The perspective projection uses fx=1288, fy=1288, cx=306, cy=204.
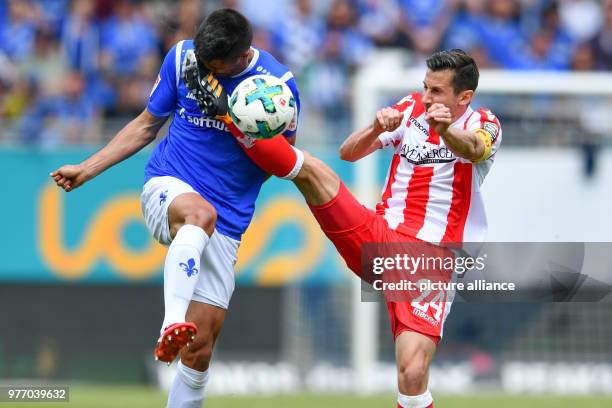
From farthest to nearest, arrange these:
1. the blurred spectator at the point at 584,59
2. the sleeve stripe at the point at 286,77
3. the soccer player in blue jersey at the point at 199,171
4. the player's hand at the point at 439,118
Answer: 1. the blurred spectator at the point at 584,59
2. the sleeve stripe at the point at 286,77
3. the soccer player in blue jersey at the point at 199,171
4. the player's hand at the point at 439,118

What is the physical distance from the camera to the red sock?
309 inches

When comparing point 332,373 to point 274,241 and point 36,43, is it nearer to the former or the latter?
point 274,241

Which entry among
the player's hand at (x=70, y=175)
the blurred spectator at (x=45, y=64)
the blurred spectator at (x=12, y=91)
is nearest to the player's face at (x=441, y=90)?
the player's hand at (x=70, y=175)

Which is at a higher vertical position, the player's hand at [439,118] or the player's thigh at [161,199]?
the player's hand at [439,118]

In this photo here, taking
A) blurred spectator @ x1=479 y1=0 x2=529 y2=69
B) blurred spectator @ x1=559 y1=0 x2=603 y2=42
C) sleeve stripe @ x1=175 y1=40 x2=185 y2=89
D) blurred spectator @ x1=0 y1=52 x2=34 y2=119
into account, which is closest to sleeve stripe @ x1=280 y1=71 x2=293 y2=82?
sleeve stripe @ x1=175 y1=40 x2=185 y2=89

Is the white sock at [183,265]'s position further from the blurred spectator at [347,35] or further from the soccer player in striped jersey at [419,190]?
the blurred spectator at [347,35]

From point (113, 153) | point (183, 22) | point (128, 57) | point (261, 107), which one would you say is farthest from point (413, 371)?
point (128, 57)

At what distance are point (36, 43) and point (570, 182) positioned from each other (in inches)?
259

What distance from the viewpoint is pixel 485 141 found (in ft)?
25.8

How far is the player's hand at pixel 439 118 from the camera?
24.6 ft

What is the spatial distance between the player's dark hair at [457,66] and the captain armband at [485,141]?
0.30m

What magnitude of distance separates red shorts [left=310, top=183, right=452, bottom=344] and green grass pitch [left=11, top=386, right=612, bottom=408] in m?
3.20

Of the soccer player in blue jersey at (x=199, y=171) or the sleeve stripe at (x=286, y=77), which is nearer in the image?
the soccer player in blue jersey at (x=199, y=171)

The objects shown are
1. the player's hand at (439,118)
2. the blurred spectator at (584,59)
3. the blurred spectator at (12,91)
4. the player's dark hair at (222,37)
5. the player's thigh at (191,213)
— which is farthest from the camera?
the blurred spectator at (584,59)
